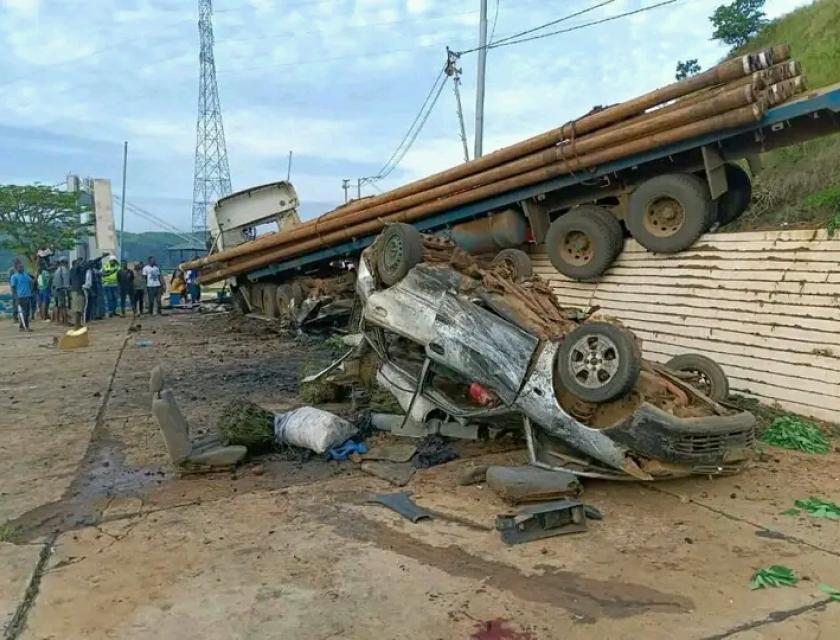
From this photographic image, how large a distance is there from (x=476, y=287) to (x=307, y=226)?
783 cm

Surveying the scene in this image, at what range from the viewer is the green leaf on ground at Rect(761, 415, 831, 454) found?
5.59m

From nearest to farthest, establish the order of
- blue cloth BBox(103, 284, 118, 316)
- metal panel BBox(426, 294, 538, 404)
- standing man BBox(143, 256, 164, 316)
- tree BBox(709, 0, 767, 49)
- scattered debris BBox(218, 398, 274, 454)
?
metal panel BBox(426, 294, 538, 404) < scattered debris BBox(218, 398, 274, 454) < blue cloth BBox(103, 284, 118, 316) < standing man BBox(143, 256, 164, 316) < tree BBox(709, 0, 767, 49)

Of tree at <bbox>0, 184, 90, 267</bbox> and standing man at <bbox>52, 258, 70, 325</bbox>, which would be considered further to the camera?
tree at <bbox>0, 184, 90, 267</bbox>

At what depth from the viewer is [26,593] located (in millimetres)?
3348

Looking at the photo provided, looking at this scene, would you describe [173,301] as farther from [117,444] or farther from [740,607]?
[740,607]

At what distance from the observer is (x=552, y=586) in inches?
133

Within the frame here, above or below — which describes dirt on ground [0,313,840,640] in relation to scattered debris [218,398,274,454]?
below

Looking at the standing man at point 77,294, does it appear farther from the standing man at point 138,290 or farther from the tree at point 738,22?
the tree at point 738,22

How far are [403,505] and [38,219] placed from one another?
83.4 ft

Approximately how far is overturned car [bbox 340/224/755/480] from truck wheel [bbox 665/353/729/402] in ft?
2.67

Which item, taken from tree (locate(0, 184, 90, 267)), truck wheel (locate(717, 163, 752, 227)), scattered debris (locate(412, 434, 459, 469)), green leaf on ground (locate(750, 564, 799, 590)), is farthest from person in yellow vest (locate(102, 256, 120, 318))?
green leaf on ground (locate(750, 564, 799, 590))

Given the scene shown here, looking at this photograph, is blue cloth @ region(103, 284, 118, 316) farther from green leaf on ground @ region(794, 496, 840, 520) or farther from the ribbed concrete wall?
green leaf on ground @ region(794, 496, 840, 520)

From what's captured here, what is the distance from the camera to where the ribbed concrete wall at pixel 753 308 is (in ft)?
19.9

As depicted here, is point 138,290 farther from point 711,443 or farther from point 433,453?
point 711,443
